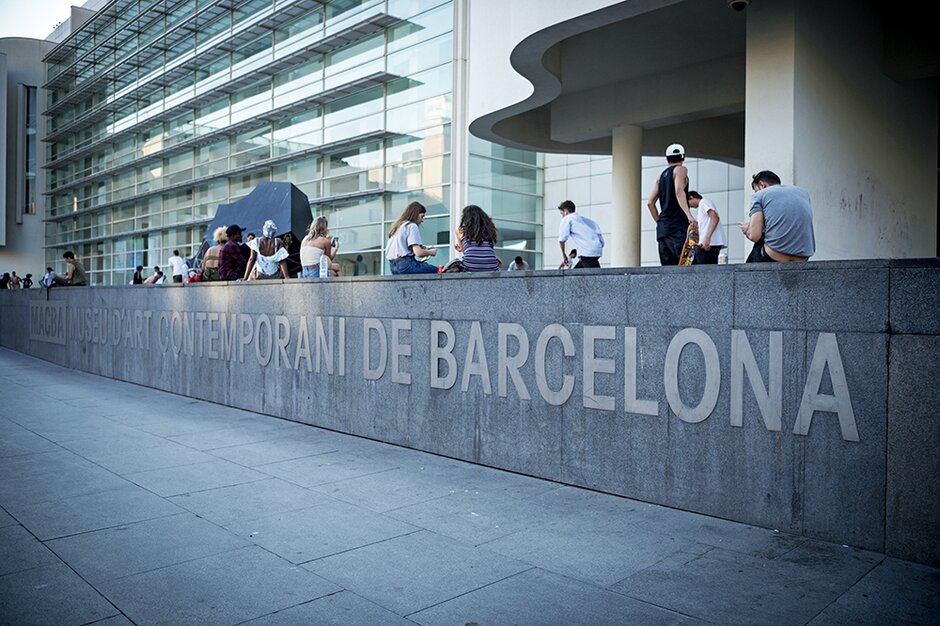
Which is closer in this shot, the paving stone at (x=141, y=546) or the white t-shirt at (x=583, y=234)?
the paving stone at (x=141, y=546)

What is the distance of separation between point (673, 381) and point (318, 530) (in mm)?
2543

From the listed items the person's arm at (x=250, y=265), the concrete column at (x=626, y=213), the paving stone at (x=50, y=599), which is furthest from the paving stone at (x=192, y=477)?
the concrete column at (x=626, y=213)

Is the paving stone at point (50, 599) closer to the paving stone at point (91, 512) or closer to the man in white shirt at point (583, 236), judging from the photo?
the paving stone at point (91, 512)

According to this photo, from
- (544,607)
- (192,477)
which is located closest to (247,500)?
(192,477)

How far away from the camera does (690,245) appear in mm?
7793

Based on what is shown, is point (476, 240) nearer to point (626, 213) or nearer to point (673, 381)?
point (673, 381)

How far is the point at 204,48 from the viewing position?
37031mm

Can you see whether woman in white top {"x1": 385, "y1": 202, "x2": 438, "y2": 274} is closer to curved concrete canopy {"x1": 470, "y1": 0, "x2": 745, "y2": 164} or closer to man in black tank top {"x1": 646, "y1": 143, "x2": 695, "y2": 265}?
man in black tank top {"x1": 646, "y1": 143, "x2": 695, "y2": 265}

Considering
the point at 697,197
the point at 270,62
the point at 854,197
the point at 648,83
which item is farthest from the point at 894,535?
the point at 270,62

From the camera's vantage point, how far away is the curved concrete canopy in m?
11.6

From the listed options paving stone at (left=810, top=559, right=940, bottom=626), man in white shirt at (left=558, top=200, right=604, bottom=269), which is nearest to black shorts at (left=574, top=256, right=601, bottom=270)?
man in white shirt at (left=558, top=200, right=604, bottom=269)

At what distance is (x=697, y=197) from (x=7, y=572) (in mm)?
7794

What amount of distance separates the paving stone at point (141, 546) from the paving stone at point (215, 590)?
139 mm

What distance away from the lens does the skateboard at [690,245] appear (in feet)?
25.5
